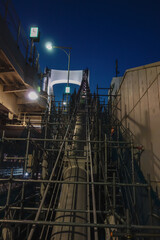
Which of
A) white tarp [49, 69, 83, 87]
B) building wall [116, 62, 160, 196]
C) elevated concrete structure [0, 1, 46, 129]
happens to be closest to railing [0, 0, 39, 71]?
elevated concrete structure [0, 1, 46, 129]

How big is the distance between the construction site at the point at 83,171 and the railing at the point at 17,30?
0.08 m

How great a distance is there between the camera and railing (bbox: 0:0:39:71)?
13523 mm

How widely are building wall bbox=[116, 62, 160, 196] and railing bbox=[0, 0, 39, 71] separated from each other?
385 inches

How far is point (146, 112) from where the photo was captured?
906 cm

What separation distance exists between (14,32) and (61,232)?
1522 centimetres

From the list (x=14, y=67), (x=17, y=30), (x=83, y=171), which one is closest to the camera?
(x=83, y=171)

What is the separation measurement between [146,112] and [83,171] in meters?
4.20

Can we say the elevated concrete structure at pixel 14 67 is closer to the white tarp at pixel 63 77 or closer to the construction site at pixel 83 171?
the construction site at pixel 83 171

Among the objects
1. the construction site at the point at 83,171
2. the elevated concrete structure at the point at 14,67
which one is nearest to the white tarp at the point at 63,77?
the elevated concrete structure at the point at 14,67

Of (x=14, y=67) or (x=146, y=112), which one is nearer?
(x=146, y=112)

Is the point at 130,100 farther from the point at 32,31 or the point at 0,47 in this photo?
the point at 32,31

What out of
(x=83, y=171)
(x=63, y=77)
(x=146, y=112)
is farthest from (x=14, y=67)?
(x=63, y=77)

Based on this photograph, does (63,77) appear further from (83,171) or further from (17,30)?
(83,171)

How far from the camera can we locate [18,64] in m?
15.2
